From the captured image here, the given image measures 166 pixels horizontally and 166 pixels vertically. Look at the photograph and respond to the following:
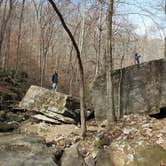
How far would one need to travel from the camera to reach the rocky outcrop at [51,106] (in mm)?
→ 15797

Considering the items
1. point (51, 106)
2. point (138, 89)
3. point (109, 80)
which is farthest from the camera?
point (51, 106)

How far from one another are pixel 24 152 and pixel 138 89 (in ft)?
18.6

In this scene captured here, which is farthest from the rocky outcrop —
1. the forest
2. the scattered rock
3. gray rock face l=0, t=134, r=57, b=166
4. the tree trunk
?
the scattered rock

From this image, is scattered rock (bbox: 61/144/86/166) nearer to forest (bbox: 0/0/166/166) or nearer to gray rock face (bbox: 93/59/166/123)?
forest (bbox: 0/0/166/166)

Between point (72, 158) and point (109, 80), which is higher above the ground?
point (109, 80)

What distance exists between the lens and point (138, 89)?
14.1 m

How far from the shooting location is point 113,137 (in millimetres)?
11906

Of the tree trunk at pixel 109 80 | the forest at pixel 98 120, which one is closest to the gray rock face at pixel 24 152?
the forest at pixel 98 120

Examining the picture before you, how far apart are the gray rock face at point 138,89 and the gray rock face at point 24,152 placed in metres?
3.85

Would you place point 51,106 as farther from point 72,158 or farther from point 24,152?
point 72,158

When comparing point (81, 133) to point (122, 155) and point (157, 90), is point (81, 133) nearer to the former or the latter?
point (122, 155)

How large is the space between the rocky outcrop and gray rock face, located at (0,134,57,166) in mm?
3098

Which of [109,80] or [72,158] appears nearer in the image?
[72,158]

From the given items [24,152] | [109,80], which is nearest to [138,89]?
[109,80]
